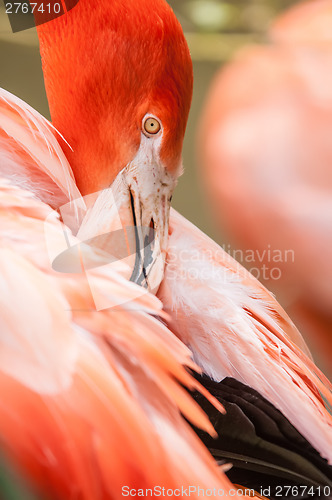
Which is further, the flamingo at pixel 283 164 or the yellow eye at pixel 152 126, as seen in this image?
the flamingo at pixel 283 164

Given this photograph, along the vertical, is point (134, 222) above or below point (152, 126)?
below

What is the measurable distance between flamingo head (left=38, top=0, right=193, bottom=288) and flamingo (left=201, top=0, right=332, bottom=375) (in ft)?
0.53

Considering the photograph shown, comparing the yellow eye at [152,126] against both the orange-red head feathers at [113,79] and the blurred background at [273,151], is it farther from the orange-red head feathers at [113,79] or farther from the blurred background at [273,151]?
the blurred background at [273,151]

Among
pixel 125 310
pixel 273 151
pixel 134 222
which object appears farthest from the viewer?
pixel 273 151

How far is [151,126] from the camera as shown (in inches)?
29.8

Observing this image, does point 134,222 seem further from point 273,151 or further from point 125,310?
point 273,151

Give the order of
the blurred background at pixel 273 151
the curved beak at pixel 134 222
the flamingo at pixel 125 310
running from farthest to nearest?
the blurred background at pixel 273 151 → the curved beak at pixel 134 222 → the flamingo at pixel 125 310

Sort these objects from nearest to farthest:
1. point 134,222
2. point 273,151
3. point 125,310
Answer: point 125,310
point 134,222
point 273,151

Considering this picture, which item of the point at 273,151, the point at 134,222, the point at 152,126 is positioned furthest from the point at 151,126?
the point at 273,151

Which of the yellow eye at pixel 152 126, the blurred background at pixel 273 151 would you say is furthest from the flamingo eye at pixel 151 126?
the blurred background at pixel 273 151

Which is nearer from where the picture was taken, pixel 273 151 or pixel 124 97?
pixel 124 97

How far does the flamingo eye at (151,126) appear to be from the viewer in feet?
2.47

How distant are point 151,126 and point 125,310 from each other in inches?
13.0

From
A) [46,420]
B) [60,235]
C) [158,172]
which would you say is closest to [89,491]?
[46,420]
